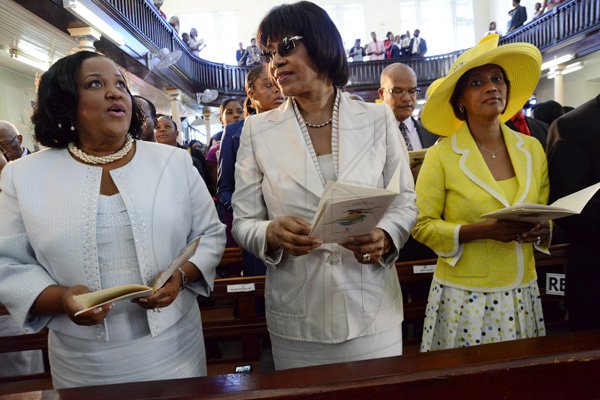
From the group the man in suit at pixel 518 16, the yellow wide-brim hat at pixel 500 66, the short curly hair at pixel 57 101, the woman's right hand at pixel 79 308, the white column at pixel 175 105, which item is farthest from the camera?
the man in suit at pixel 518 16

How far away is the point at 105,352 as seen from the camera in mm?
1269

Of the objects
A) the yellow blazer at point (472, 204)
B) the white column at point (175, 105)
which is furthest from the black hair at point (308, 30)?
the white column at point (175, 105)

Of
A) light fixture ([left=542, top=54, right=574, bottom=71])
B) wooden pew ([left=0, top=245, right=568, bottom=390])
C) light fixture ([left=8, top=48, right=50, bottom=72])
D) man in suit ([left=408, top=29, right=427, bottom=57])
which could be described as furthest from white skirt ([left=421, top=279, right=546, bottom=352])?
man in suit ([left=408, top=29, right=427, bottom=57])

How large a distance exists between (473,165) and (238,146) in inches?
51.9

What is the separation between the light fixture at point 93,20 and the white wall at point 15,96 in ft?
9.21

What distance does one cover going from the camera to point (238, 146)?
243 centimetres

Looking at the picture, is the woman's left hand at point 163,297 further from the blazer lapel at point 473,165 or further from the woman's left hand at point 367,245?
the blazer lapel at point 473,165

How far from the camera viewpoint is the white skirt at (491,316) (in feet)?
4.92

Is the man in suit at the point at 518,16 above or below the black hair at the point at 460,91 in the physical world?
above

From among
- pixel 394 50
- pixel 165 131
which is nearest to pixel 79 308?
pixel 165 131

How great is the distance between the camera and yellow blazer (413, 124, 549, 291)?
1.53m

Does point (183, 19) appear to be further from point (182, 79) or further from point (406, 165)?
point (406, 165)

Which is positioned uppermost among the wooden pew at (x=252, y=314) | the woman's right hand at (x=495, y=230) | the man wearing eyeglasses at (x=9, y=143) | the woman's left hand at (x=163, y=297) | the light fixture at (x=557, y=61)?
the light fixture at (x=557, y=61)

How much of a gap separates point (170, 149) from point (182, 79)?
10.8 m
